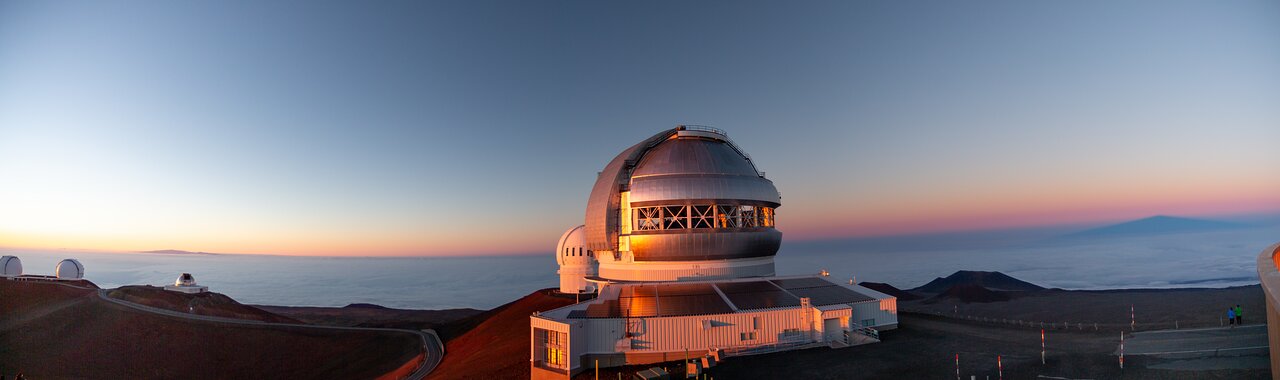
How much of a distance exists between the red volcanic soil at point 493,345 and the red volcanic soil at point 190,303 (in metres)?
23.2

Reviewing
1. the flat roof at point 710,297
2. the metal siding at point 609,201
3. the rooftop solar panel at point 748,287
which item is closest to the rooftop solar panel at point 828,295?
the flat roof at point 710,297

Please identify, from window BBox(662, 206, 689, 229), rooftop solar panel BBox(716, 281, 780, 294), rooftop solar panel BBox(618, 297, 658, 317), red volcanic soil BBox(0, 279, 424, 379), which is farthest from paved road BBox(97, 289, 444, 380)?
rooftop solar panel BBox(716, 281, 780, 294)

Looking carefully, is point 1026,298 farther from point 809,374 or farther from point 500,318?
point 500,318

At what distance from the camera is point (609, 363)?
23562 mm

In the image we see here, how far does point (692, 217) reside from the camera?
102 ft

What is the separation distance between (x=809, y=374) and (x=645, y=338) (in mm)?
6823

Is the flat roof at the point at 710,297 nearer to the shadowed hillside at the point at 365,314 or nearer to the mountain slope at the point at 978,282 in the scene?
the shadowed hillside at the point at 365,314

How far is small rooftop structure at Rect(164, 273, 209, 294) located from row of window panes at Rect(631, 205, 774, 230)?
207 ft

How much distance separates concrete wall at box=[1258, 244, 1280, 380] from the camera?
1185 centimetres

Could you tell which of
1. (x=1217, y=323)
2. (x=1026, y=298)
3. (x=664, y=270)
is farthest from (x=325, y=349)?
(x=1026, y=298)

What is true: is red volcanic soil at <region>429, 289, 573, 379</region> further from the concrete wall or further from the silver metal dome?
the concrete wall

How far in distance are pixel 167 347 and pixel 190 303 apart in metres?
21.9

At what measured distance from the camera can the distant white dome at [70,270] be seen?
67.8 metres

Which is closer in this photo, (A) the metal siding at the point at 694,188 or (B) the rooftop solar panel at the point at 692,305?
(B) the rooftop solar panel at the point at 692,305
